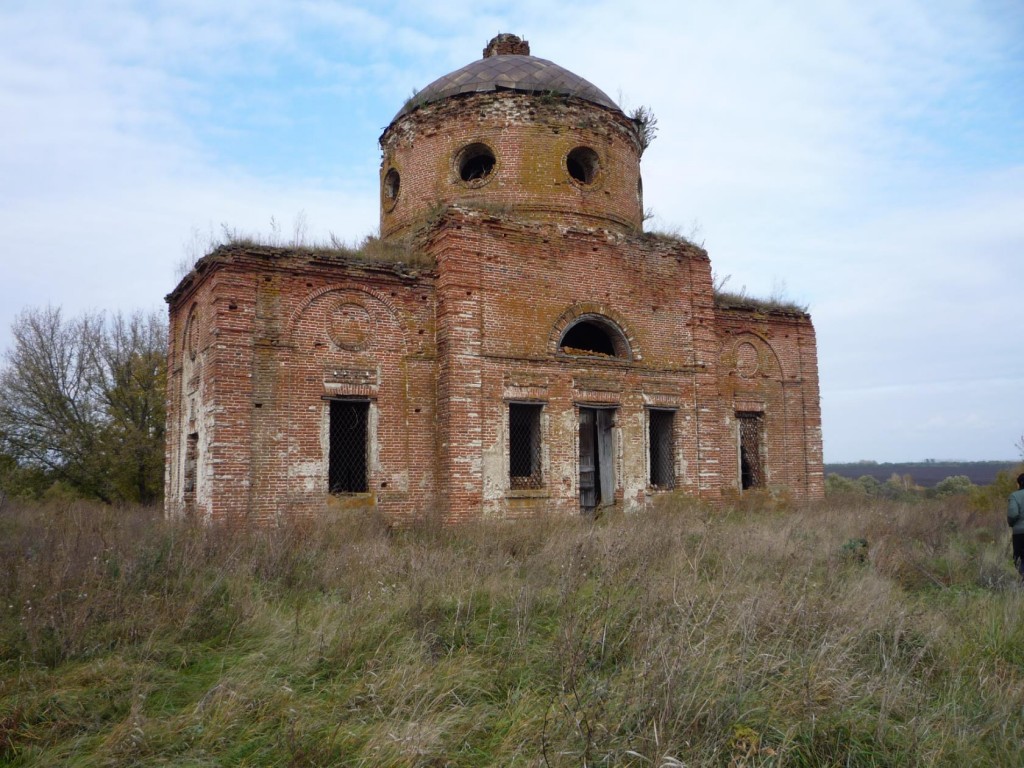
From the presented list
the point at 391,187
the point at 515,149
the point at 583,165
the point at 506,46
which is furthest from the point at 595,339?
the point at 506,46

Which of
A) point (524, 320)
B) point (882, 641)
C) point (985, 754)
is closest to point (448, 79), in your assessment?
point (524, 320)

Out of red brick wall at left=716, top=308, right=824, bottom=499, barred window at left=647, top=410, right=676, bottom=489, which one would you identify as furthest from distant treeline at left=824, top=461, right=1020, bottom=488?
barred window at left=647, top=410, right=676, bottom=489

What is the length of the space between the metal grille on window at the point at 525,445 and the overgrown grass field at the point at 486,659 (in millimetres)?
4243

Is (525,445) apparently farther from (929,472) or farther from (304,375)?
(929,472)

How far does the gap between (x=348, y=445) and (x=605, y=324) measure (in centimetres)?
505

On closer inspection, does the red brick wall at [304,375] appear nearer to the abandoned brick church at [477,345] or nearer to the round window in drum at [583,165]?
the abandoned brick church at [477,345]

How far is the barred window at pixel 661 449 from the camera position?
13.6m

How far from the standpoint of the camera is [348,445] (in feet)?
39.6

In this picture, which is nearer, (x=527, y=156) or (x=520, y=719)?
(x=520, y=719)

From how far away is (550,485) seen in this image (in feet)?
40.2

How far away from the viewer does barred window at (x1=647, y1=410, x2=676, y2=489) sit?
13594mm

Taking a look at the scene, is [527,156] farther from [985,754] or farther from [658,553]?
[985,754]

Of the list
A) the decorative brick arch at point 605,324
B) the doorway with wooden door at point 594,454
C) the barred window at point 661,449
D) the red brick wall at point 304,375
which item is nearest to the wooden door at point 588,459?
the doorway with wooden door at point 594,454

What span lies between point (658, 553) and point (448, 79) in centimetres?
1132
